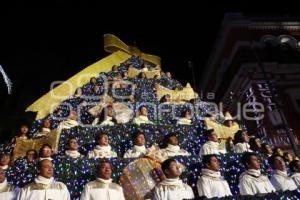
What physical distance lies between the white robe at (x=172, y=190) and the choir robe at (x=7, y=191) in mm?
2106

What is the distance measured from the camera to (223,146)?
28.9ft

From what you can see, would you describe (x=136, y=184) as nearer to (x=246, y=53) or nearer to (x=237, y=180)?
(x=237, y=180)

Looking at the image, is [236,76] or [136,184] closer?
[136,184]

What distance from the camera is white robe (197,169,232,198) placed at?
574 cm

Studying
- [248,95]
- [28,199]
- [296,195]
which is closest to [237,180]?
[296,195]

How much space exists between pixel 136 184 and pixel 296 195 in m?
2.35

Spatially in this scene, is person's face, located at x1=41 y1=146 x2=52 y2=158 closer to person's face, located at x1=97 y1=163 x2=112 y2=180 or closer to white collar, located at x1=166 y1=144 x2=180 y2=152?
person's face, located at x1=97 y1=163 x2=112 y2=180

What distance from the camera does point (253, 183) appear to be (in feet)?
19.4

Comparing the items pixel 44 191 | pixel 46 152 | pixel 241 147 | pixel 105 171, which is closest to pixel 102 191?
pixel 105 171

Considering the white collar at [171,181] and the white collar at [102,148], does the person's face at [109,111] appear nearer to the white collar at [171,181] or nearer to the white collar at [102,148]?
the white collar at [102,148]

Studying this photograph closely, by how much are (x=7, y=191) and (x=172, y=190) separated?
2.49m

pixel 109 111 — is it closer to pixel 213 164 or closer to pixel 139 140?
pixel 139 140

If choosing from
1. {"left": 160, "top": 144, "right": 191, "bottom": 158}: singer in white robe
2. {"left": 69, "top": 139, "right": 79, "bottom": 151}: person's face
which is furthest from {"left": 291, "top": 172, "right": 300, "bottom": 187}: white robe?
{"left": 69, "top": 139, "right": 79, "bottom": 151}: person's face

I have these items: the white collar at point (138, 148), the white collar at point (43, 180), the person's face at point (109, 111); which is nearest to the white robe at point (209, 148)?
the white collar at point (138, 148)
